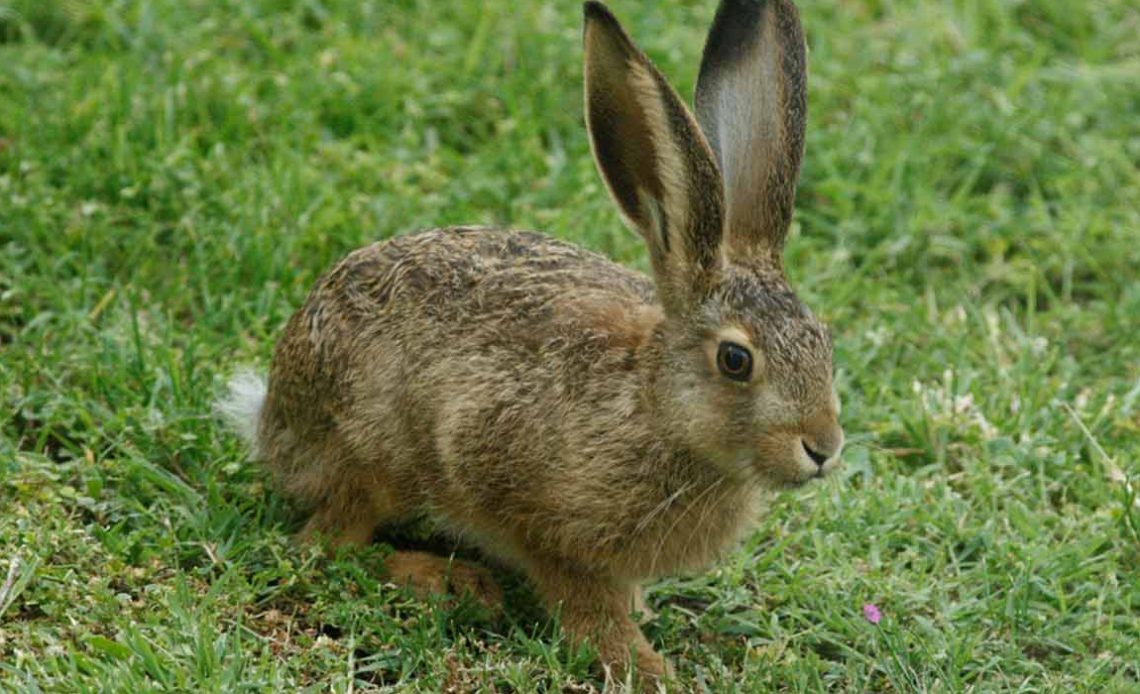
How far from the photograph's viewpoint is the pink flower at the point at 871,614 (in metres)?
5.46

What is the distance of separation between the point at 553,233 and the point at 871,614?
2052mm

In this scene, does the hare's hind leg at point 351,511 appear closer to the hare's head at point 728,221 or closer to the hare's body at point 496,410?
the hare's body at point 496,410

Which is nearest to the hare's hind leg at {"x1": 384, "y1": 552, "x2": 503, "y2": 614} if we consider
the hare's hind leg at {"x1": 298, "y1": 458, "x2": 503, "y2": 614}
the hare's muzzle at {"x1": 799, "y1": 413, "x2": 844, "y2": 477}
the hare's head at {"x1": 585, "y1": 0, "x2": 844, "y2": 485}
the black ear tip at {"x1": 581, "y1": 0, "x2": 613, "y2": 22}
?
the hare's hind leg at {"x1": 298, "y1": 458, "x2": 503, "y2": 614}

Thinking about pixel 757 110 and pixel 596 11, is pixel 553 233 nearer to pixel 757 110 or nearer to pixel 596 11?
pixel 757 110

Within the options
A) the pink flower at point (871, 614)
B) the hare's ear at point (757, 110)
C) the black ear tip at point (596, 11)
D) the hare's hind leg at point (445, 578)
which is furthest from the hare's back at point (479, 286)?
the pink flower at point (871, 614)

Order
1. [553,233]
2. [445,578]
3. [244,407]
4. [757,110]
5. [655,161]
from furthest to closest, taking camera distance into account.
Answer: [553,233], [244,407], [445,578], [757,110], [655,161]

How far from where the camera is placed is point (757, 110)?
5383 mm

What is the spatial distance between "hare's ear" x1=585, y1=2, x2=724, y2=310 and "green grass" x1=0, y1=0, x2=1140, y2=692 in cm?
104

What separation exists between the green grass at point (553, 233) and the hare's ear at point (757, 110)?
106 centimetres

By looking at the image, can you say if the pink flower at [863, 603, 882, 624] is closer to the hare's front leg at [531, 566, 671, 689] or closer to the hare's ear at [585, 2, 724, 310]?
the hare's front leg at [531, 566, 671, 689]

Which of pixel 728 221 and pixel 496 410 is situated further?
pixel 496 410

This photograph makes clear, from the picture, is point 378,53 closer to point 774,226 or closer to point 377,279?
point 377,279

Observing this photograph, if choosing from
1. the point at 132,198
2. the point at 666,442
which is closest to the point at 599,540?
the point at 666,442

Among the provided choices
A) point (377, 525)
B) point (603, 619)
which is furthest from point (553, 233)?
point (603, 619)
